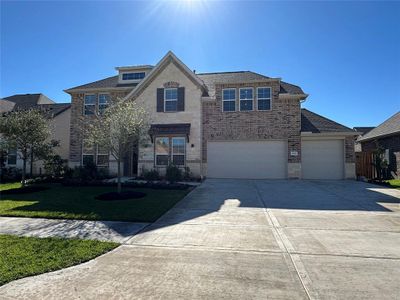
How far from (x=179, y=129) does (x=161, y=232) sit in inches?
449

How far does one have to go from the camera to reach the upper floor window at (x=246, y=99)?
17297 millimetres

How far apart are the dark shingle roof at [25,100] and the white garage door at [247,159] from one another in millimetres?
19737

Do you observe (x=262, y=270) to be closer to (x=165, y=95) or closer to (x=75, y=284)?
(x=75, y=284)

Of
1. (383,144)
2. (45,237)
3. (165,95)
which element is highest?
(165,95)

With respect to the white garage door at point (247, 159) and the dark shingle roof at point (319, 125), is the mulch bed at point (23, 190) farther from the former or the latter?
the dark shingle roof at point (319, 125)

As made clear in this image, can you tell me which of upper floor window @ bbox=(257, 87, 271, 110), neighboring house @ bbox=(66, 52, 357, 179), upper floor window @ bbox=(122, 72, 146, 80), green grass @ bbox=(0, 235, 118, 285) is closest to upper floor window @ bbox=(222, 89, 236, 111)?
neighboring house @ bbox=(66, 52, 357, 179)

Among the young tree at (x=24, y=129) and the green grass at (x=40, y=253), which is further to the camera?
the young tree at (x=24, y=129)

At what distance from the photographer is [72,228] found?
6.49 metres

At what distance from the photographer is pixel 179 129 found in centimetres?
1700

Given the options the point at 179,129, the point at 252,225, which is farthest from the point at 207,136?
the point at 252,225

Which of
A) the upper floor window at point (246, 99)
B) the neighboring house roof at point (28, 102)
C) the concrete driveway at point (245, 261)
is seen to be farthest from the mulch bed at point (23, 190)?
the neighboring house roof at point (28, 102)

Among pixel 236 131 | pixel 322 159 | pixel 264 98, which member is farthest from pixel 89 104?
pixel 322 159

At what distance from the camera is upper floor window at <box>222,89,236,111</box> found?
17.5m

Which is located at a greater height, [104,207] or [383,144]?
[383,144]
